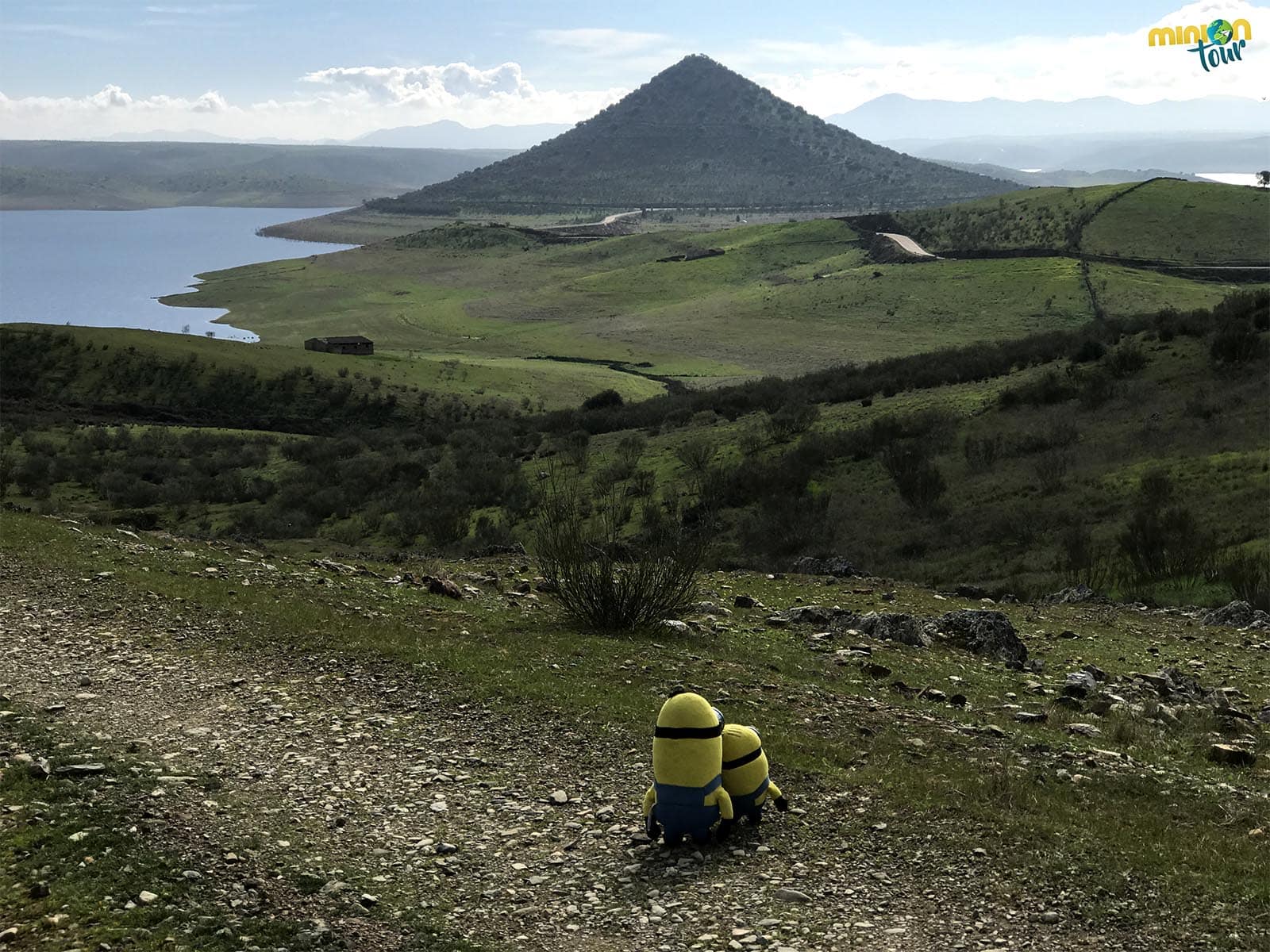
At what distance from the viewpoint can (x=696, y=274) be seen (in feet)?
424

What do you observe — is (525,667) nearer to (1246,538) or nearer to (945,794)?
(945,794)

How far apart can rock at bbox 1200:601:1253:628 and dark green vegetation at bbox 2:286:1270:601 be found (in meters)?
1.25

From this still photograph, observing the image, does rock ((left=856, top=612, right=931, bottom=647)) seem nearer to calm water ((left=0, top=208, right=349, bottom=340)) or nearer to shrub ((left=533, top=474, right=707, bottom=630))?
shrub ((left=533, top=474, right=707, bottom=630))

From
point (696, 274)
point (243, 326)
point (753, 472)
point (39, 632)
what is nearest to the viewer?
point (39, 632)

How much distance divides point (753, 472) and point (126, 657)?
935 inches

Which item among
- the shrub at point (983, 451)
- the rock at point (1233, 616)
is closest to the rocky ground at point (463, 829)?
the rock at point (1233, 616)

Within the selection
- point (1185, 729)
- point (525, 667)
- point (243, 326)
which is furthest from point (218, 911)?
point (243, 326)

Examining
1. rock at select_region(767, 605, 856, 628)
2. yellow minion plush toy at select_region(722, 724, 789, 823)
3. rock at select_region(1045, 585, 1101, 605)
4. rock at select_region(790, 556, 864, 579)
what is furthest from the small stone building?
yellow minion plush toy at select_region(722, 724, 789, 823)

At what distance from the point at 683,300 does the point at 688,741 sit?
113669 millimetres

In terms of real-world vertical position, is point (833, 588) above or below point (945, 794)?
below

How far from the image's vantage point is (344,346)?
2987 inches

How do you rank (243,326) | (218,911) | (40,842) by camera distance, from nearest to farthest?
(218,911) < (40,842) < (243,326)

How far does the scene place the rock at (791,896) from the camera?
21.1ft

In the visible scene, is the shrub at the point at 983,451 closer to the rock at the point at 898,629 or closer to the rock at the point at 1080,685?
the rock at the point at 898,629
